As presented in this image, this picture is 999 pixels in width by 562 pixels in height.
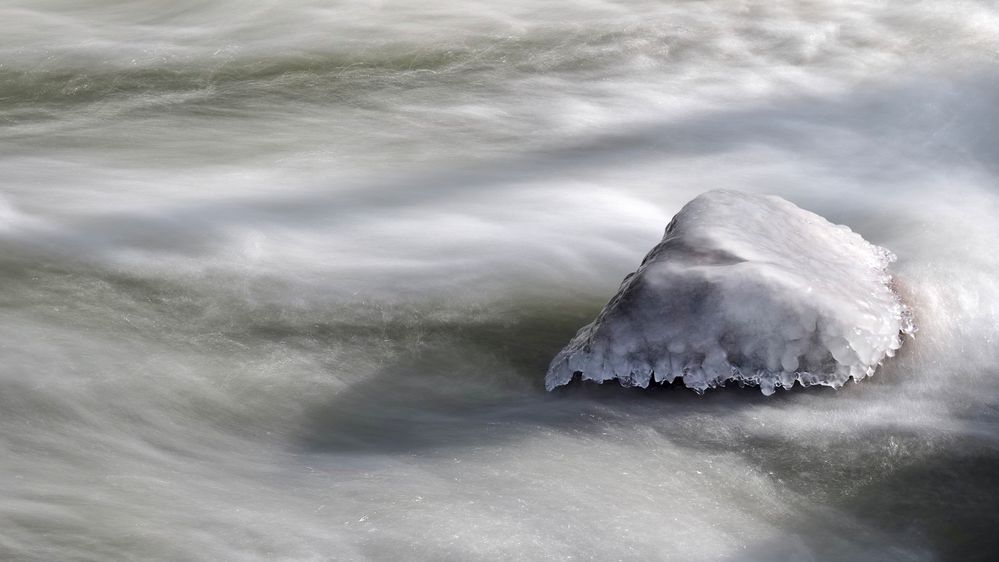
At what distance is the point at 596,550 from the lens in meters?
2.04

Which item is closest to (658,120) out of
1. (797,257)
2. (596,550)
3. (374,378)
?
(797,257)

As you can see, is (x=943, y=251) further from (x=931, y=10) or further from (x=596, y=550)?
(x=931, y=10)

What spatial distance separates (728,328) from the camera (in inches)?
97.9

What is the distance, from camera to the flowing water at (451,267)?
2164mm

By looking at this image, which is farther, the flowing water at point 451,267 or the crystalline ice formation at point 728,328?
the crystalline ice formation at point 728,328

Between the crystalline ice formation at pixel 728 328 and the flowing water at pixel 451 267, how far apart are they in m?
0.05

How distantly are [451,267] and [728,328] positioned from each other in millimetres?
979

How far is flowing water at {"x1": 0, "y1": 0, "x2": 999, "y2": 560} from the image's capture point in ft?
7.10

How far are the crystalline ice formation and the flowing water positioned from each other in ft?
0.18

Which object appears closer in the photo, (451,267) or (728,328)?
(728,328)

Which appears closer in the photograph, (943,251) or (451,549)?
(451,549)

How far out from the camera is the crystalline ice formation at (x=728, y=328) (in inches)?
98.2

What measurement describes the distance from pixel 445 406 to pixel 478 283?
2.10ft

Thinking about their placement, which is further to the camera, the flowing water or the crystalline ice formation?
the crystalline ice formation
